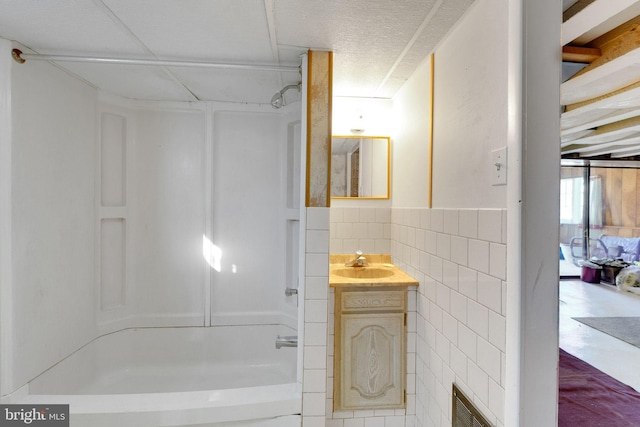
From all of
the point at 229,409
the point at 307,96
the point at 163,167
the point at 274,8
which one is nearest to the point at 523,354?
the point at 229,409

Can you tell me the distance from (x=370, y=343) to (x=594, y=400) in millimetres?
1626

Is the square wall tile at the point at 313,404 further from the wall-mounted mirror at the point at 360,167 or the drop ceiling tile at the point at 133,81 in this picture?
the drop ceiling tile at the point at 133,81

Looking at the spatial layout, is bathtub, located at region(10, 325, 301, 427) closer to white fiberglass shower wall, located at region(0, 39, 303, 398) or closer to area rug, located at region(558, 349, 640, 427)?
white fiberglass shower wall, located at region(0, 39, 303, 398)

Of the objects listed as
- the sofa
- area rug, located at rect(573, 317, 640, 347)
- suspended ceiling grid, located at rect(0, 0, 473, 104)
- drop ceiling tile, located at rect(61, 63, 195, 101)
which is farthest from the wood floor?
drop ceiling tile, located at rect(61, 63, 195, 101)

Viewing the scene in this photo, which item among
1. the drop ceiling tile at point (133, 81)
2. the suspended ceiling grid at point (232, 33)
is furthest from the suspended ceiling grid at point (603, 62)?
the drop ceiling tile at point (133, 81)

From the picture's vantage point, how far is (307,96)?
5.43ft

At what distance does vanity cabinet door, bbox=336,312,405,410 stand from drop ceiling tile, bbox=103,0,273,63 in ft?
5.37

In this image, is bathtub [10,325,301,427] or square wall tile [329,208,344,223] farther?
square wall tile [329,208,344,223]

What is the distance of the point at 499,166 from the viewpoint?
1083mm

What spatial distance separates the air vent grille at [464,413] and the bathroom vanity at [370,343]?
18.8 inches

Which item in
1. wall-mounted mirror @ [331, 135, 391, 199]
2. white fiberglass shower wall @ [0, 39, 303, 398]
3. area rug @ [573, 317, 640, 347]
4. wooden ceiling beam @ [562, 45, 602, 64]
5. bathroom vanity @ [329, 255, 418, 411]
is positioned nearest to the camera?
wooden ceiling beam @ [562, 45, 602, 64]

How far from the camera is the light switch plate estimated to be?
3.47 ft

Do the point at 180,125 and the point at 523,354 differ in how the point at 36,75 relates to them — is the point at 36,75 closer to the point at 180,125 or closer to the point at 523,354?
the point at 180,125

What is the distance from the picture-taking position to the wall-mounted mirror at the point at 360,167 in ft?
7.68
